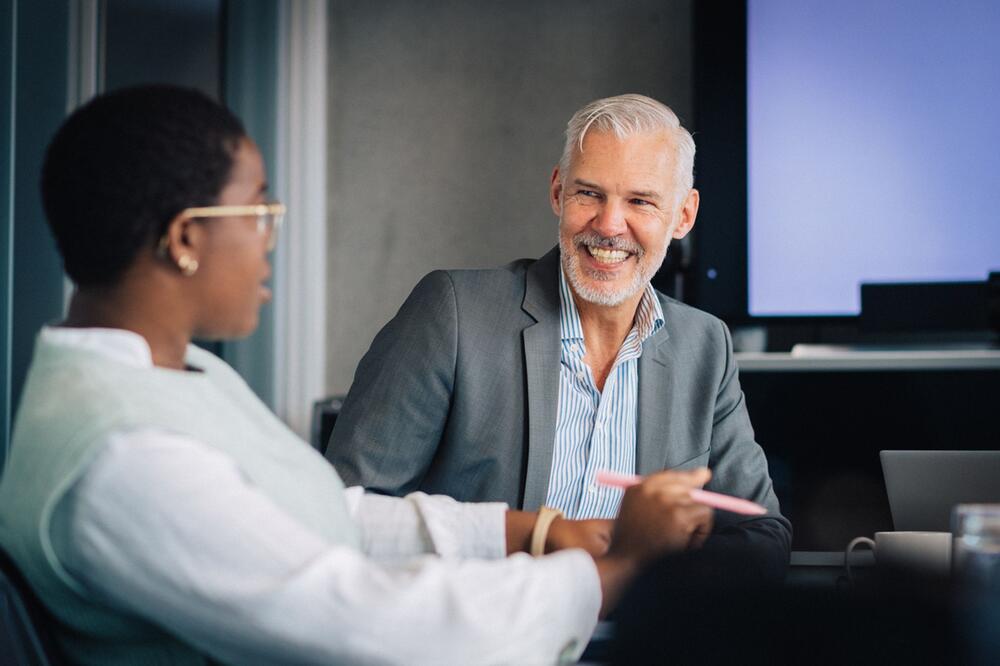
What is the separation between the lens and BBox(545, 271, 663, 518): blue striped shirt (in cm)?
177

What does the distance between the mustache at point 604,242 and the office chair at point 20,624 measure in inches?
48.5

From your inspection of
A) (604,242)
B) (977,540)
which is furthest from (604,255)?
(977,540)

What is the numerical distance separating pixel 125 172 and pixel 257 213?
0.12 meters

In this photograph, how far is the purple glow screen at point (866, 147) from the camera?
3182 mm

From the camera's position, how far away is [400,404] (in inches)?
67.8

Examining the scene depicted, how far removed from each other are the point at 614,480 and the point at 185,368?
1.35 ft

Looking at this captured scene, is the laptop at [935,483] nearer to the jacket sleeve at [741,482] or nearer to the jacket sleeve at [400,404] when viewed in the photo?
the jacket sleeve at [741,482]

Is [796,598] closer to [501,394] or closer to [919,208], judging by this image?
[501,394]

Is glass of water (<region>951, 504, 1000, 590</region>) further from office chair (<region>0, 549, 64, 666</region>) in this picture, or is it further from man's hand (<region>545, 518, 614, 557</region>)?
office chair (<region>0, 549, 64, 666</region>)

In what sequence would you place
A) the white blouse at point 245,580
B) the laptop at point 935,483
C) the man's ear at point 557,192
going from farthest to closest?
the man's ear at point 557,192, the laptop at point 935,483, the white blouse at point 245,580

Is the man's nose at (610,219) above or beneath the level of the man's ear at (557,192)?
beneath

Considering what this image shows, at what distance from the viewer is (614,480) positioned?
3.41 ft

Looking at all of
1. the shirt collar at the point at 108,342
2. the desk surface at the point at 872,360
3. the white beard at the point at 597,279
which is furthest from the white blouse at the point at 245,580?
the desk surface at the point at 872,360

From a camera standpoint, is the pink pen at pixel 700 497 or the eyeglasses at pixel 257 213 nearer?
the eyeglasses at pixel 257 213
